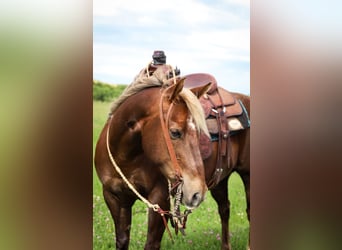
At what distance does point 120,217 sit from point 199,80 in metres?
0.80

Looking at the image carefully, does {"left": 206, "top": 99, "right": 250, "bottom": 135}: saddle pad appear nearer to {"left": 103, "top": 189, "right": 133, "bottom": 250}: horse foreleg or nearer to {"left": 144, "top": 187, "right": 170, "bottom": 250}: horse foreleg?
{"left": 144, "top": 187, "right": 170, "bottom": 250}: horse foreleg

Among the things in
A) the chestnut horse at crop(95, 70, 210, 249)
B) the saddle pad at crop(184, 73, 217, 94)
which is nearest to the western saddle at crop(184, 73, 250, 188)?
the saddle pad at crop(184, 73, 217, 94)

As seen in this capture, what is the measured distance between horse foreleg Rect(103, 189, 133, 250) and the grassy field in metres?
0.02

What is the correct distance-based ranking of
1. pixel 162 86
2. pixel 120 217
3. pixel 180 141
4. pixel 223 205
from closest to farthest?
pixel 180 141, pixel 162 86, pixel 120 217, pixel 223 205

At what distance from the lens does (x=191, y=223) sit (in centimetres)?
251

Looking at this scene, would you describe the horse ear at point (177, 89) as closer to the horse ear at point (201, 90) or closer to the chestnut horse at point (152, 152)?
the chestnut horse at point (152, 152)

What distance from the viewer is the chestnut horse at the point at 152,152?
2.21 m

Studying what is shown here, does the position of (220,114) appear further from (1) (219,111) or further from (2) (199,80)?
(2) (199,80)

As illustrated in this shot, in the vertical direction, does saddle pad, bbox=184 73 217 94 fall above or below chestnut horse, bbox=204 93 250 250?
above

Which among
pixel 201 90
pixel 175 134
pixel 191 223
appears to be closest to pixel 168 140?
pixel 175 134

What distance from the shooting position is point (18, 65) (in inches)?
87.6

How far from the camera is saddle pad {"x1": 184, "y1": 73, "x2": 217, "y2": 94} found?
2445 millimetres

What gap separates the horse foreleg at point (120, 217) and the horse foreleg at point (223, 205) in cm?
46

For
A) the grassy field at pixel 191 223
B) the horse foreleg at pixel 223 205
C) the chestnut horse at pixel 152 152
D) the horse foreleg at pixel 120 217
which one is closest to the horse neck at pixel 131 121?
the chestnut horse at pixel 152 152
